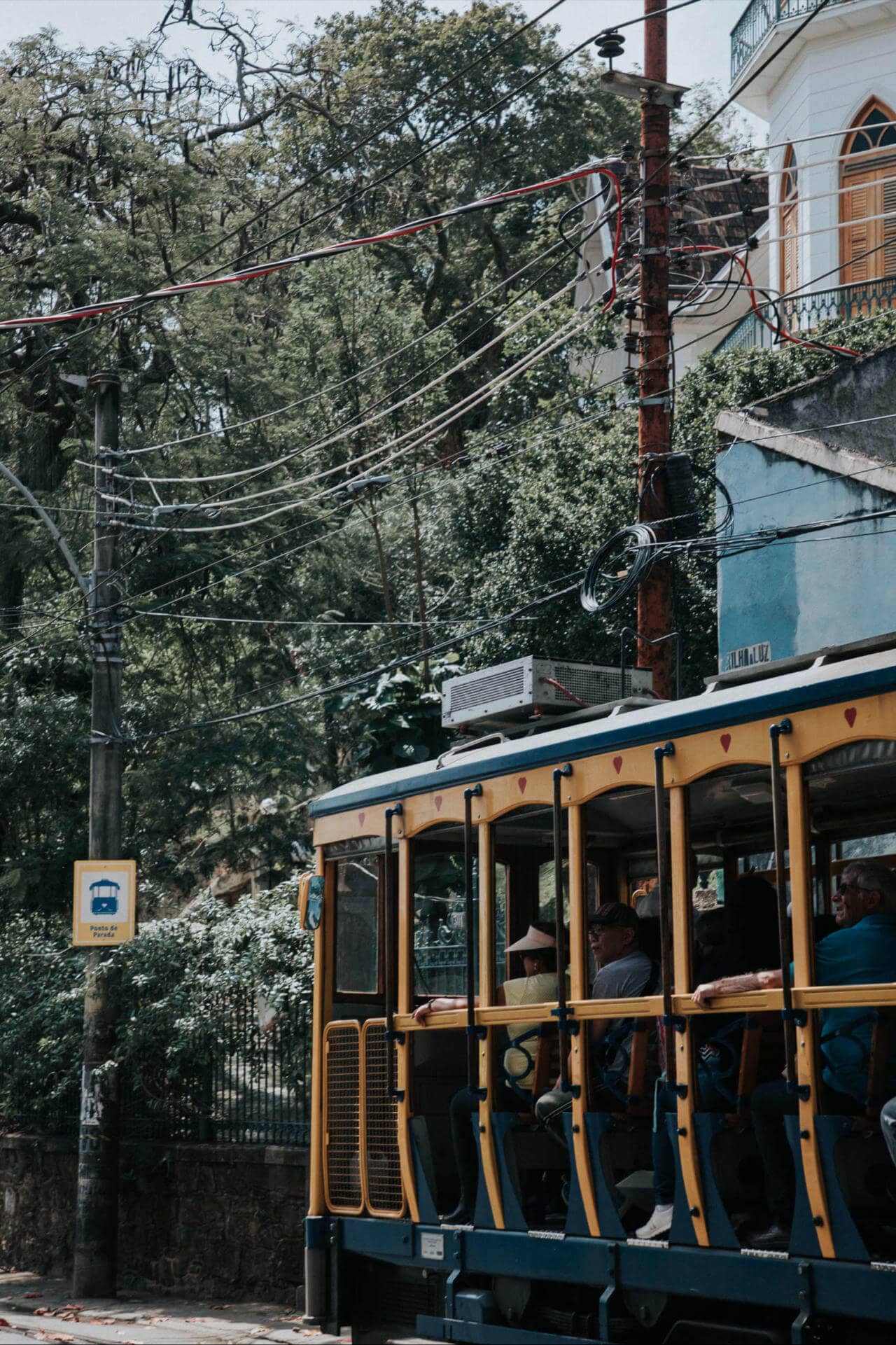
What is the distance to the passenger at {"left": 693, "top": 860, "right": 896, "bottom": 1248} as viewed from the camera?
614 cm

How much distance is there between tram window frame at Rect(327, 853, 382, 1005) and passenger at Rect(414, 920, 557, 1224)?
3.76 feet

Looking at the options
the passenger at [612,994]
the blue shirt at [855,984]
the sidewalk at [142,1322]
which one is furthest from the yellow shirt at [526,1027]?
the sidewalk at [142,1322]

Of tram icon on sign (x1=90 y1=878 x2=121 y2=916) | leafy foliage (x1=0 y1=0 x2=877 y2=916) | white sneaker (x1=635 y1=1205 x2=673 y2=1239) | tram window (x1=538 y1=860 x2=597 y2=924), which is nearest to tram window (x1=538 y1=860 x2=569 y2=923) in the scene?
tram window (x1=538 y1=860 x2=597 y2=924)

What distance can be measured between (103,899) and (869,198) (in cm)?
1340

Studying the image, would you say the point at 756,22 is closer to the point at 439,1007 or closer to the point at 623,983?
the point at 439,1007

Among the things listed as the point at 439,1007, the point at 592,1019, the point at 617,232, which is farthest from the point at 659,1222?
the point at 617,232

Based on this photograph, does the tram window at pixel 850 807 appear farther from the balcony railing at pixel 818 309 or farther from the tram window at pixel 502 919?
the balcony railing at pixel 818 309

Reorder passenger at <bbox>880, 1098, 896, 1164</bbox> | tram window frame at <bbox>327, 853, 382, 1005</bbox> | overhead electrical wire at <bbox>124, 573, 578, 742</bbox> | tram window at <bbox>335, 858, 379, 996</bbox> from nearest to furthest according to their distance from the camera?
passenger at <bbox>880, 1098, 896, 1164</bbox>
tram window frame at <bbox>327, 853, 382, 1005</bbox>
tram window at <bbox>335, 858, 379, 996</bbox>
overhead electrical wire at <bbox>124, 573, 578, 742</bbox>

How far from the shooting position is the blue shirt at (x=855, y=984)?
6.12 m

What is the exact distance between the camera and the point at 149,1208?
15.3 metres

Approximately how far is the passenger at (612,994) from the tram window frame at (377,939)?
1.85m

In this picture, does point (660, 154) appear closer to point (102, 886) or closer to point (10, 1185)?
point (102, 886)

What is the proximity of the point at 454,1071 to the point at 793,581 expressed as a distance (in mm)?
7432

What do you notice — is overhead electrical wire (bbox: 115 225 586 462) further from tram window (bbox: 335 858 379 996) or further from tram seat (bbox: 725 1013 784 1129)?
tram seat (bbox: 725 1013 784 1129)
